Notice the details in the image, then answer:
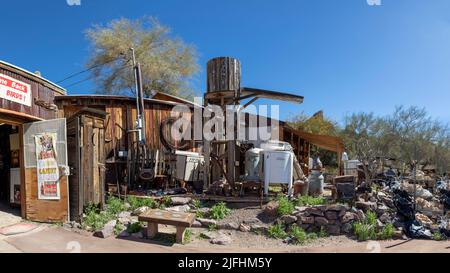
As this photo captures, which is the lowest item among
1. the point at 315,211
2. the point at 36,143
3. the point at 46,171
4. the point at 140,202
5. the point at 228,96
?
the point at 140,202

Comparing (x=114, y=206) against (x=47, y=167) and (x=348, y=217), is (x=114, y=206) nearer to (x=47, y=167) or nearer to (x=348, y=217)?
(x=47, y=167)

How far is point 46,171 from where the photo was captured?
27.7ft

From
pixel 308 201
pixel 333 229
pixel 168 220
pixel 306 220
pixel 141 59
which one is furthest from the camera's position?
pixel 141 59

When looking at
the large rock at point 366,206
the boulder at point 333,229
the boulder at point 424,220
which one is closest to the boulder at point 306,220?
the boulder at point 333,229

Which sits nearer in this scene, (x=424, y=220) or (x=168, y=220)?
(x=168, y=220)

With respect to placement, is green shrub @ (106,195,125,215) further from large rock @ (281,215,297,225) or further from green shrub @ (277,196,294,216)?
large rock @ (281,215,297,225)

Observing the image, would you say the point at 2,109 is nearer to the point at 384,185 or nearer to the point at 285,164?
the point at 285,164

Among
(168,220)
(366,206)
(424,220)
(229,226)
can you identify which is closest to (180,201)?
(229,226)

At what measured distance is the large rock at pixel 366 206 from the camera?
7.91m

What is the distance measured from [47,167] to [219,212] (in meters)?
4.26

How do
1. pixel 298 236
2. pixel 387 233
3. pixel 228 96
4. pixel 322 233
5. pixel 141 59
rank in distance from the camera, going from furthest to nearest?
1. pixel 141 59
2. pixel 228 96
3. pixel 322 233
4. pixel 387 233
5. pixel 298 236

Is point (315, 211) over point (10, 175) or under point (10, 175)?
under

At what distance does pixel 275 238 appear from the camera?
283 inches
